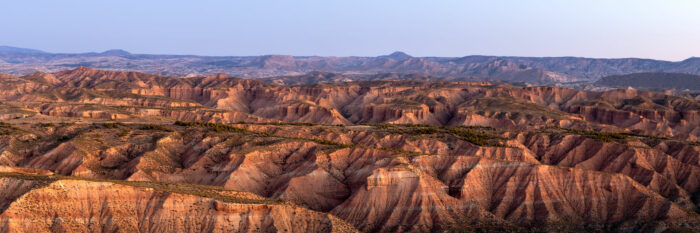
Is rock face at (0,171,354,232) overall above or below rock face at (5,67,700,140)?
above

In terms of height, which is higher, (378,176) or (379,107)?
(378,176)

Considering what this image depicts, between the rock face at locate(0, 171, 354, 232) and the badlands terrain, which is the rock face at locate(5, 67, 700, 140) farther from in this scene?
the rock face at locate(0, 171, 354, 232)

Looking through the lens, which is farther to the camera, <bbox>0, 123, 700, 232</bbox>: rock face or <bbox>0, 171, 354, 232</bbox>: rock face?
<bbox>0, 123, 700, 232</bbox>: rock face

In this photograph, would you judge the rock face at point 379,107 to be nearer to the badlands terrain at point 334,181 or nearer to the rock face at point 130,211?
the badlands terrain at point 334,181

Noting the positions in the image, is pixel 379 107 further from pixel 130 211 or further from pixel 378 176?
pixel 130 211

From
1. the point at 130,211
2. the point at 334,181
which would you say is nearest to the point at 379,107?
the point at 334,181

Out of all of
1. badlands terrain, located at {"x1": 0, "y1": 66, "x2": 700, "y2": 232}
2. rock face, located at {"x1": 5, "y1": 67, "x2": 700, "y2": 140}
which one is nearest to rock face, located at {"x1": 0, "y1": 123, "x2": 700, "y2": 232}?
badlands terrain, located at {"x1": 0, "y1": 66, "x2": 700, "y2": 232}

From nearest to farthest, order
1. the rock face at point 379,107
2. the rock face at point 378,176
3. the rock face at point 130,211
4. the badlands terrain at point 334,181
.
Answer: the rock face at point 130,211, the badlands terrain at point 334,181, the rock face at point 378,176, the rock face at point 379,107

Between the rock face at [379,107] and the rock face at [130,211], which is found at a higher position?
the rock face at [130,211]

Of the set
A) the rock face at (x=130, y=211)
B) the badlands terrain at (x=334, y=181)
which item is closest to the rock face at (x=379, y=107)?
the badlands terrain at (x=334, y=181)

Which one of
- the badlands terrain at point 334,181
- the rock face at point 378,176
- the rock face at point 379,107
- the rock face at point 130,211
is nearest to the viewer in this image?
the rock face at point 130,211

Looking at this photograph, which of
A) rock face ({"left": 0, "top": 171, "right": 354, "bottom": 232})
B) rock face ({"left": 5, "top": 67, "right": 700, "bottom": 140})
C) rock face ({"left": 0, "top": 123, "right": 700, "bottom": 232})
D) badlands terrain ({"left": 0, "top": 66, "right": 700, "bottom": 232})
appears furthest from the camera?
rock face ({"left": 5, "top": 67, "right": 700, "bottom": 140})

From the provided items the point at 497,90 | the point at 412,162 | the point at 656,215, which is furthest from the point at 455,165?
the point at 497,90

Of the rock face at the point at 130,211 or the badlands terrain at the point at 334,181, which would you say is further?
the badlands terrain at the point at 334,181
